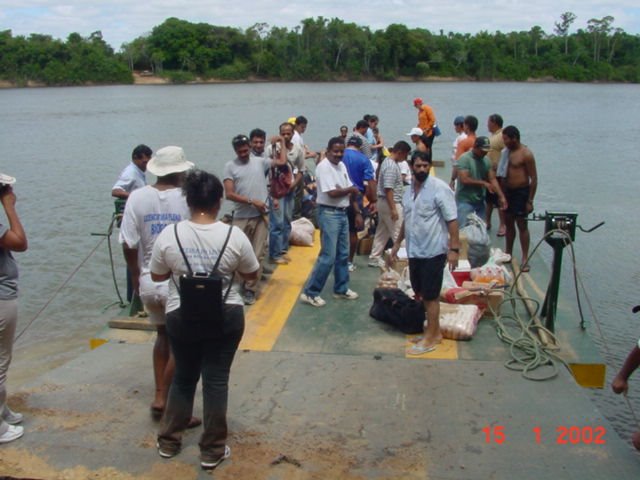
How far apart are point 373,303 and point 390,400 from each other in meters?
2.02

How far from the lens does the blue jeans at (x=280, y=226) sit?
27.5ft

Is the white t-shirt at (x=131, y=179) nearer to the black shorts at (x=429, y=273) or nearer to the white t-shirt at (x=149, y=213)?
the white t-shirt at (x=149, y=213)

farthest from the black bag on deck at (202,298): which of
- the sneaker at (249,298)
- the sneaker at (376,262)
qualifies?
the sneaker at (376,262)

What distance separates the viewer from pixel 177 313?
3.85m

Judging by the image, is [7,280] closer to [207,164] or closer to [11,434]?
[11,434]

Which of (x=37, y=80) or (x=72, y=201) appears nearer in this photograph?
(x=72, y=201)

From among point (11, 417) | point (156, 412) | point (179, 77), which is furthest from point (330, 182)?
point (179, 77)

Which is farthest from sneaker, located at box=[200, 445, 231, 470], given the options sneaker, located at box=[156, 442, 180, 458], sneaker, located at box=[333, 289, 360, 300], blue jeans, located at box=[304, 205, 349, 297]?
sneaker, located at box=[333, 289, 360, 300]

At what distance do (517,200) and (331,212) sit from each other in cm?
245

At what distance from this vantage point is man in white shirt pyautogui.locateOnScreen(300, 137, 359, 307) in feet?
22.4

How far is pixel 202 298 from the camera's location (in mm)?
3727

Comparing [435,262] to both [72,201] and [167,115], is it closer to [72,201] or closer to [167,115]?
[72,201]

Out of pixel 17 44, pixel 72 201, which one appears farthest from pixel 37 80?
pixel 72 201

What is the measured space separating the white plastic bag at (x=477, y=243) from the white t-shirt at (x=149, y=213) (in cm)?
428
